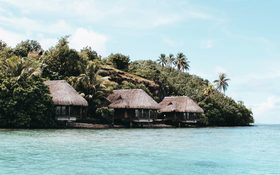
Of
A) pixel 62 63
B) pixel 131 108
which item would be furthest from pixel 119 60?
pixel 131 108

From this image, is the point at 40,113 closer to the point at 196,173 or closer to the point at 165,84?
the point at 196,173

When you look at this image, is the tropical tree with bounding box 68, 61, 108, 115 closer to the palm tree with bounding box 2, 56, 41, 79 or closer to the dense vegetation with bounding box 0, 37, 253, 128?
the dense vegetation with bounding box 0, 37, 253, 128

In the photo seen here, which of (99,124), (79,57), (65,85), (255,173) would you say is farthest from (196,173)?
(79,57)

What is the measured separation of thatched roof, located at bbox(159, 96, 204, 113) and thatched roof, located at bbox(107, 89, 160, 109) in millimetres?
5280

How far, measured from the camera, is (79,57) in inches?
1647

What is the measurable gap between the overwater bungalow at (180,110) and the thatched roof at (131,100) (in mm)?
5362

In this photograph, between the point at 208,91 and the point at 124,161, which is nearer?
the point at 124,161

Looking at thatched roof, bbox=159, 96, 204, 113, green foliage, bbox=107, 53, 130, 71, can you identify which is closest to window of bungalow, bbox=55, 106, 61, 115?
thatched roof, bbox=159, 96, 204, 113

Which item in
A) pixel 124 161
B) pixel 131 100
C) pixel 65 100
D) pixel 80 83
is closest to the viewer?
pixel 124 161

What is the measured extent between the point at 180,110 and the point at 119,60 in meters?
15.2

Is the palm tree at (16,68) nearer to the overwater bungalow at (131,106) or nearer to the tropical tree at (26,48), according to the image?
the overwater bungalow at (131,106)

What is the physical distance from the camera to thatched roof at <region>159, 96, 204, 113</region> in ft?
151

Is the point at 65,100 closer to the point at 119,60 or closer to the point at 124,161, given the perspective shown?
the point at 124,161

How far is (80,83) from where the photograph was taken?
38.4m
